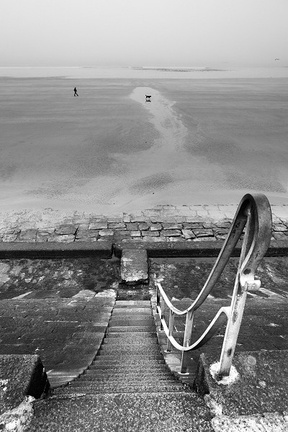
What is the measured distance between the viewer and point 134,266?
21.8ft

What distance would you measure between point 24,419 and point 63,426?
0.24m

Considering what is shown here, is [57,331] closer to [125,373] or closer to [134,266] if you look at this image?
[125,373]

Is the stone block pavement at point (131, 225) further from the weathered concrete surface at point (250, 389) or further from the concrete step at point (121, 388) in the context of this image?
the weathered concrete surface at point (250, 389)

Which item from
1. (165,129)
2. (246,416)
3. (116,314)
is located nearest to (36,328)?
(116,314)

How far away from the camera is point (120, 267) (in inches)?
271

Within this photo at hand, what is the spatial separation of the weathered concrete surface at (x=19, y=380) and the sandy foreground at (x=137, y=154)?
25.1ft

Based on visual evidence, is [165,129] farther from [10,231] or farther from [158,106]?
[10,231]

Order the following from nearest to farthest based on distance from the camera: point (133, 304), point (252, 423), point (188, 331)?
point (252, 423) < point (188, 331) < point (133, 304)

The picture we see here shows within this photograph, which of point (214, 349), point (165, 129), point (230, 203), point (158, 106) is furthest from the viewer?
point (158, 106)

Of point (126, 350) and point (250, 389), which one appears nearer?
point (250, 389)

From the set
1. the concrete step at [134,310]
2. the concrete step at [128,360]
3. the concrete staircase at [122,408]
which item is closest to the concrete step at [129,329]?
the concrete step at [134,310]

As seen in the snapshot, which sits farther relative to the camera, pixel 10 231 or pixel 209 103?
pixel 209 103

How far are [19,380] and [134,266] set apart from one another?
15.0 feet

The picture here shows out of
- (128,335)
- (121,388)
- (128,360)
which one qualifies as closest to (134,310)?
(128,335)
